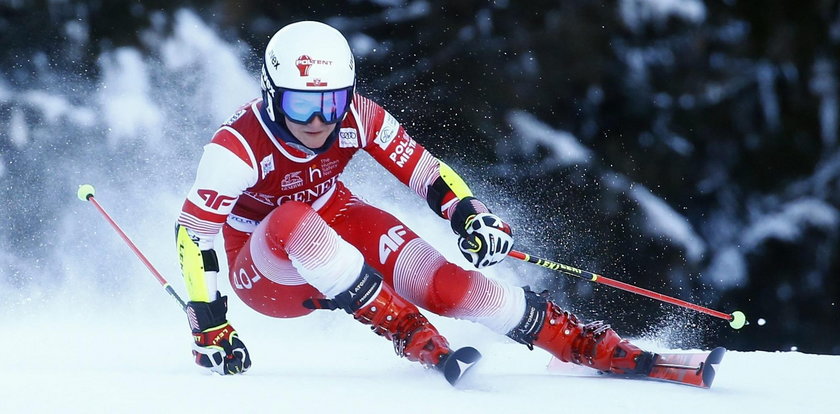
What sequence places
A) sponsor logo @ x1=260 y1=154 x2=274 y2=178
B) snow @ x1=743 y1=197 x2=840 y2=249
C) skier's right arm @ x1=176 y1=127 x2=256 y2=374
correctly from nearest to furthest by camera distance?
skier's right arm @ x1=176 y1=127 x2=256 y2=374
sponsor logo @ x1=260 y1=154 x2=274 y2=178
snow @ x1=743 y1=197 x2=840 y2=249

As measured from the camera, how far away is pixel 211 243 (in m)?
2.39

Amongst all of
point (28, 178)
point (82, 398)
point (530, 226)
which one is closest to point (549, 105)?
point (530, 226)

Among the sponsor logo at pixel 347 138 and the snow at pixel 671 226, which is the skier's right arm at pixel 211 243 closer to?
the sponsor logo at pixel 347 138

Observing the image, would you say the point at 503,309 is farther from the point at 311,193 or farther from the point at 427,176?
the point at 311,193

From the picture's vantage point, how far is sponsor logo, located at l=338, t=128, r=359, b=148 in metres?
2.55

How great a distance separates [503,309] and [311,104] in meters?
0.72

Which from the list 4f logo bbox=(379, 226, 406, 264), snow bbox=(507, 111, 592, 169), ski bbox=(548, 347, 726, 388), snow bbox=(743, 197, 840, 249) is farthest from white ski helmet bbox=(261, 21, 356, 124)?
snow bbox=(743, 197, 840, 249)

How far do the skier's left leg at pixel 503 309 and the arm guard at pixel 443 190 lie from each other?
15 cm

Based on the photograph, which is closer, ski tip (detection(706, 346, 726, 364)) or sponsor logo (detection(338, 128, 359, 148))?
ski tip (detection(706, 346, 726, 364))

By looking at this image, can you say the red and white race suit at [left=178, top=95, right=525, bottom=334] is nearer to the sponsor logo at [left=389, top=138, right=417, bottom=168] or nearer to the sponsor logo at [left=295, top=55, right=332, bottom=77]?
the sponsor logo at [left=389, top=138, right=417, bottom=168]

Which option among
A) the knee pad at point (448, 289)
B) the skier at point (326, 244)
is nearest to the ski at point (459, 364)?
the skier at point (326, 244)

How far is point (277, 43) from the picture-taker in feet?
7.75

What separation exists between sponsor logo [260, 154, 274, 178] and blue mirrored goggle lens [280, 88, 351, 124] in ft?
0.49

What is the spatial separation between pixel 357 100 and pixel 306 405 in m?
1.13
